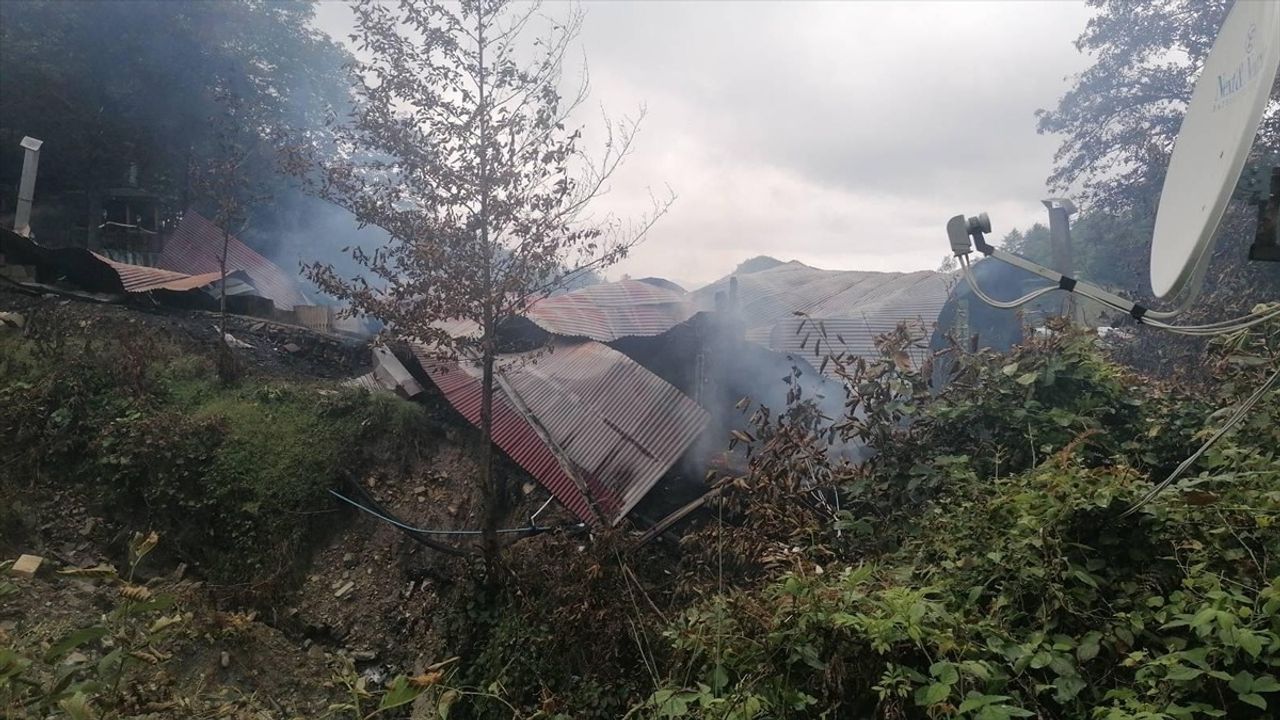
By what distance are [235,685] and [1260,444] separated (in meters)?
6.37

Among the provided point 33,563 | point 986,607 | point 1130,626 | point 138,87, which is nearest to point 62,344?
point 33,563

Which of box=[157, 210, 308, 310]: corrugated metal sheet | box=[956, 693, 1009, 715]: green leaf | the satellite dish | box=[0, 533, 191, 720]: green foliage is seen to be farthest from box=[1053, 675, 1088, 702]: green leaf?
box=[157, 210, 308, 310]: corrugated metal sheet

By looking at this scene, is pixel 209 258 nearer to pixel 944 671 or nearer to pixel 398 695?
pixel 398 695

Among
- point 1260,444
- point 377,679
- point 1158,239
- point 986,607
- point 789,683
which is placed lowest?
point 377,679

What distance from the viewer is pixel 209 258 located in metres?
13.2

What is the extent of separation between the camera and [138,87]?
16.4 meters

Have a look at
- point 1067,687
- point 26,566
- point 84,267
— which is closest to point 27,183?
point 84,267

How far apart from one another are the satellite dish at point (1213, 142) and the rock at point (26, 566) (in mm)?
6891

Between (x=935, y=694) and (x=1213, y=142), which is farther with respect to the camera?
(x=1213, y=142)

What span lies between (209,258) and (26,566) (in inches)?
415

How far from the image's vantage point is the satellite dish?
6.55 feet

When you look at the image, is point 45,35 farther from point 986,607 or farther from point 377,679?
point 986,607

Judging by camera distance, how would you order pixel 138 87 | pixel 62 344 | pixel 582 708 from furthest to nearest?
pixel 138 87 → pixel 62 344 → pixel 582 708

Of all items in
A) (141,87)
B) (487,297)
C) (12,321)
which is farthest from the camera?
(141,87)
